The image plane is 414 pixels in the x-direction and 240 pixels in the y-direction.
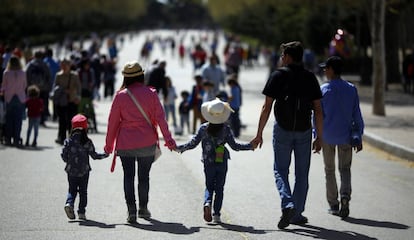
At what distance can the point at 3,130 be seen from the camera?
18312 millimetres

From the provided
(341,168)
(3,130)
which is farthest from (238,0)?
(341,168)

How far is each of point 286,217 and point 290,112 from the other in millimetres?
1031

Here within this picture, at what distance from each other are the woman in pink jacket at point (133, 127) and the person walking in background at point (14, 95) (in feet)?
25.7

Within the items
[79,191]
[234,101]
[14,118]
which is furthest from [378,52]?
[79,191]

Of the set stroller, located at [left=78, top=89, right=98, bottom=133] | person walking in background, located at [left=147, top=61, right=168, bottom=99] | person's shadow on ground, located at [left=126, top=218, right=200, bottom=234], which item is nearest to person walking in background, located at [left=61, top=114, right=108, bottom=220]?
person's shadow on ground, located at [left=126, top=218, right=200, bottom=234]

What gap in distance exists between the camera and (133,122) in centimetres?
992

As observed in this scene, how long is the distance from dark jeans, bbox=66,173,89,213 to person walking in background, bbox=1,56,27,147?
7.46 m

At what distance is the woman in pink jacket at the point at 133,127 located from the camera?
990 centimetres

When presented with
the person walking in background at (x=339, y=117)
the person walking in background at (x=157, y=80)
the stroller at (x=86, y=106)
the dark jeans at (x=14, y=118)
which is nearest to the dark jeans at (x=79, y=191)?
the person walking in background at (x=339, y=117)

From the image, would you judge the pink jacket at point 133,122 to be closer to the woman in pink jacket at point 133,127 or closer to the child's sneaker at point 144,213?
the woman in pink jacket at point 133,127

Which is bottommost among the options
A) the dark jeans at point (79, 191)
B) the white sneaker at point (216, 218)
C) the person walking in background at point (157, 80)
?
the white sneaker at point (216, 218)

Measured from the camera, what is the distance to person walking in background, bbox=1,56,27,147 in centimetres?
1742

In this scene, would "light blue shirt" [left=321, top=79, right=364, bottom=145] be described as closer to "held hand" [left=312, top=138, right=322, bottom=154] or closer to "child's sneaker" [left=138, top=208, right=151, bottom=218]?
"held hand" [left=312, top=138, right=322, bottom=154]

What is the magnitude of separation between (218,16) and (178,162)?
183 m
